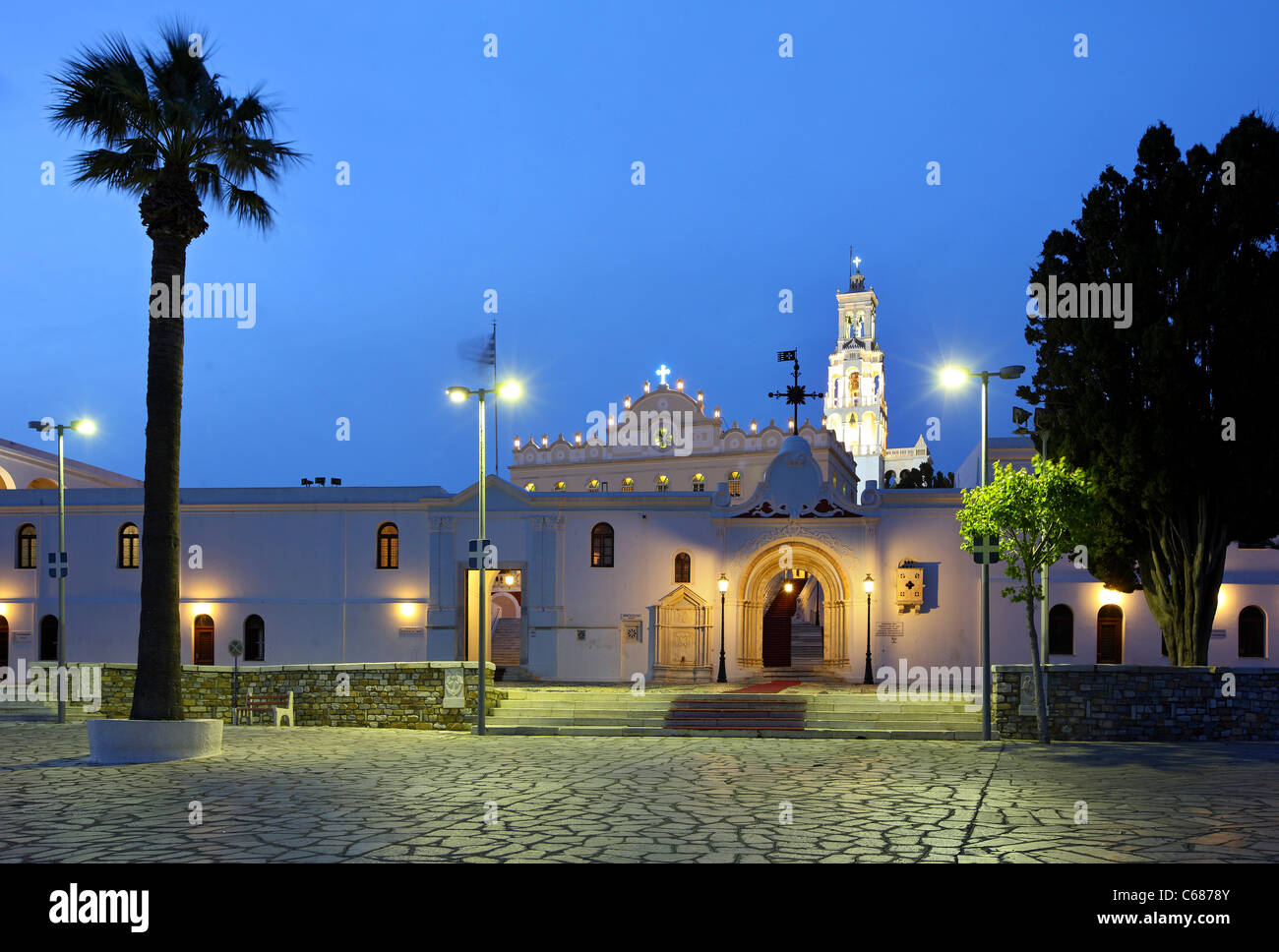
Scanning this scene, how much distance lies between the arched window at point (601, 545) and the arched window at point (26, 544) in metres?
18.2

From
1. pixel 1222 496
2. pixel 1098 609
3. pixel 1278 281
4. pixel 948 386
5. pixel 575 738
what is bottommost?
pixel 575 738

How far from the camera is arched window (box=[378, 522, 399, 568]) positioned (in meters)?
32.4

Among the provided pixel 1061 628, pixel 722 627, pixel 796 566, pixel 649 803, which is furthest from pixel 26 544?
pixel 1061 628

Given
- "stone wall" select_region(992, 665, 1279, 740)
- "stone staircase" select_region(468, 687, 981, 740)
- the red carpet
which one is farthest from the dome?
"stone wall" select_region(992, 665, 1279, 740)

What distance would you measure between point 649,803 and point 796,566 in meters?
18.6

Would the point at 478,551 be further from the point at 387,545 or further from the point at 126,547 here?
the point at 126,547

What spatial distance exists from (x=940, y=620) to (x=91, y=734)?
69.2ft

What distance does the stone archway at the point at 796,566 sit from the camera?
97.2ft

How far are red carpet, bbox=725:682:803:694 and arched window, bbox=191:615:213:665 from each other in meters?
17.2

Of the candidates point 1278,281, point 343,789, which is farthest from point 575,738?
point 1278,281

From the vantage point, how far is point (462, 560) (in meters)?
31.3

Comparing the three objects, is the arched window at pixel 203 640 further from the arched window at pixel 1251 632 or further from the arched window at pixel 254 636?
the arched window at pixel 1251 632
